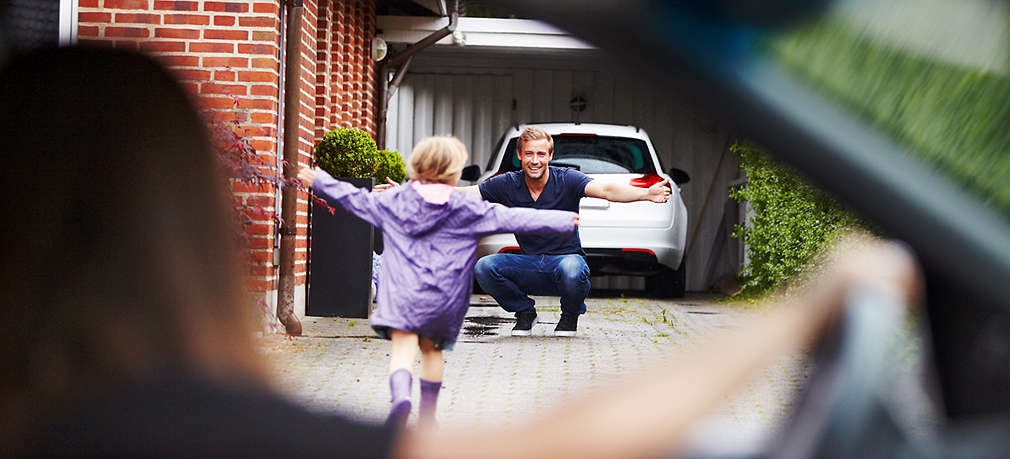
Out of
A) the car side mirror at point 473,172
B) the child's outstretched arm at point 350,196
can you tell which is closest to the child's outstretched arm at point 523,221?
the child's outstretched arm at point 350,196

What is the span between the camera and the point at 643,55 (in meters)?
0.88

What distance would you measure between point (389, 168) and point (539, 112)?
474 cm

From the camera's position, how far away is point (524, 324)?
7941mm

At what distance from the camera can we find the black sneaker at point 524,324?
7.90m

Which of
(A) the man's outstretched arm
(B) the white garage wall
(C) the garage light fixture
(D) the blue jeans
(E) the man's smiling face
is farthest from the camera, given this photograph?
(B) the white garage wall

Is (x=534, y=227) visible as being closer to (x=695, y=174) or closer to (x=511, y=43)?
(x=511, y=43)

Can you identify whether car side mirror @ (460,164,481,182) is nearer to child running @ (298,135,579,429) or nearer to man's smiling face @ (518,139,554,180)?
man's smiling face @ (518,139,554,180)

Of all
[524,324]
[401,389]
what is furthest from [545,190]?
[401,389]

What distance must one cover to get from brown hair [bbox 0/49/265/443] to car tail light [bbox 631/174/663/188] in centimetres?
882

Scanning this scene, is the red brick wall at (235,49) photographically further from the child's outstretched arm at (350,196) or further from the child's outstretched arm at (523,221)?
the child's outstretched arm at (523,221)

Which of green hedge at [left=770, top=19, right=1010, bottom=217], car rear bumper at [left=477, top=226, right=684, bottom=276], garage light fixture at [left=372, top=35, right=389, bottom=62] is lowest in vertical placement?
car rear bumper at [left=477, top=226, right=684, bottom=276]

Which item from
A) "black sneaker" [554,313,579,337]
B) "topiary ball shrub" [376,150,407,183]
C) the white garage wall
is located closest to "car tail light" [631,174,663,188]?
"topiary ball shrub" [376,150,407,183]

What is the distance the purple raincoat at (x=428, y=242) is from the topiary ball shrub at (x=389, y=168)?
505 cm

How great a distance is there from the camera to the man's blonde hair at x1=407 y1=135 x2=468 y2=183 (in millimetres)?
4551
